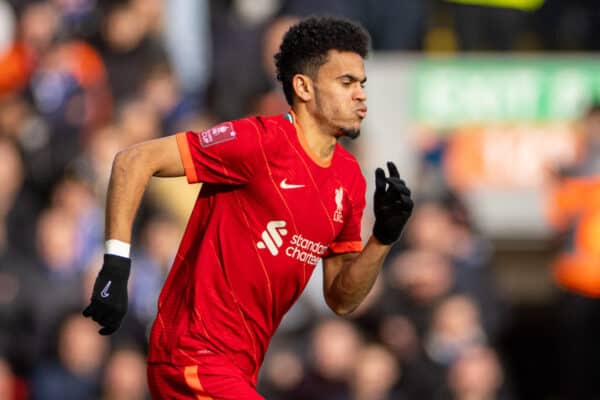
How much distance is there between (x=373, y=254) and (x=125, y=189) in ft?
3.65

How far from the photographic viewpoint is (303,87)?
5.68 metres

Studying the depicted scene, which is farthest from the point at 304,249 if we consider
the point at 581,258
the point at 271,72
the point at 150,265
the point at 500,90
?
the point at 500,90

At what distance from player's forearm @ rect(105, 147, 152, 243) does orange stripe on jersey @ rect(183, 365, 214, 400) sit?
56 centimetres

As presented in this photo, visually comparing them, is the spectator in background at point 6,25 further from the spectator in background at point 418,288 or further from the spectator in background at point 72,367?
the spectator in background at point 418,288

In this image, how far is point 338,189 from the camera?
575 cm

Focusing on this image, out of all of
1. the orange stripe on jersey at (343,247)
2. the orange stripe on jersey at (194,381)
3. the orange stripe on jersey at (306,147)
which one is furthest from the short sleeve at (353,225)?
the orange stripe on jersey at (194,381)

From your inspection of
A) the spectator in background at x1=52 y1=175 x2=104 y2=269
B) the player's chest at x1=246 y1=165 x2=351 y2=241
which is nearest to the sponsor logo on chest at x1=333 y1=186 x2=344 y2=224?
the player's chest at x1=246 y1=165 x2=351 y2=241

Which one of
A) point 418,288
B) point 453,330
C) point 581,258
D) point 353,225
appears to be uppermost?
point 353,225

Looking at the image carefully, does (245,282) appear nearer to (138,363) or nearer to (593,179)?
(138,363)

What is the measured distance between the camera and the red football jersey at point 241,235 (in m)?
5.53

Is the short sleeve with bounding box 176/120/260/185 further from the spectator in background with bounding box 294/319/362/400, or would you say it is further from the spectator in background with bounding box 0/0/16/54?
the spectator in background with bounding box 0/0/16/54

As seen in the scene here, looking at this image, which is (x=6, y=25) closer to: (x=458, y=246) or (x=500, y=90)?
(x=458, y=246)

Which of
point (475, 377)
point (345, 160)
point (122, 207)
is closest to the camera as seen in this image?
point (122, 207)

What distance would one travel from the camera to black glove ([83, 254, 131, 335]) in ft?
17.3
